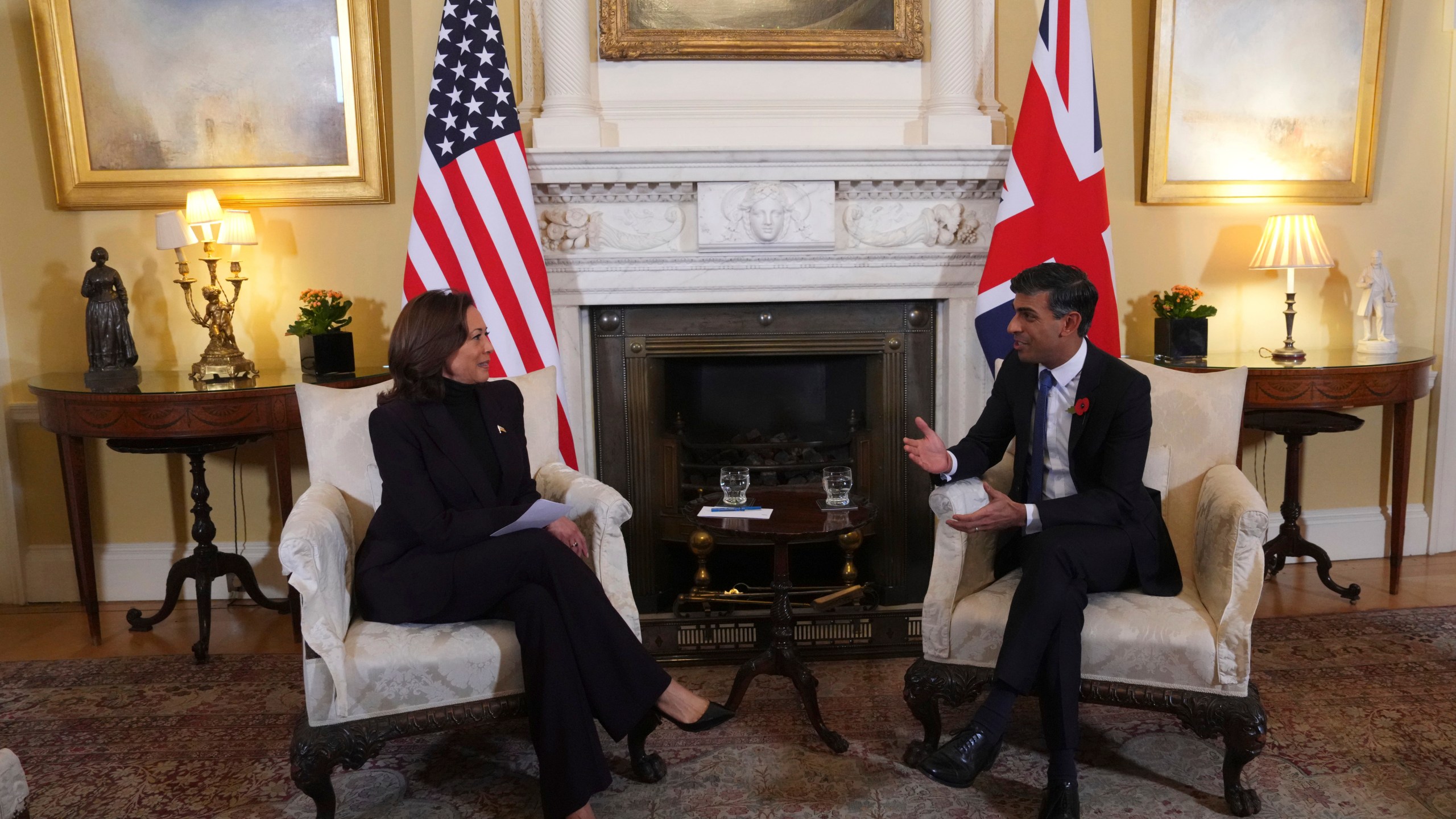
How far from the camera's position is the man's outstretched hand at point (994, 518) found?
8.76ft

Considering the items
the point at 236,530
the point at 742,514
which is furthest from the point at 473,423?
the point at 236,530

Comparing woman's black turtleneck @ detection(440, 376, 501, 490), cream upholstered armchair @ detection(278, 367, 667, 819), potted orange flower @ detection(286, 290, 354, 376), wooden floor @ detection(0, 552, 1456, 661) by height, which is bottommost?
wooden floor @ detection(0, 552, 1456, 661)

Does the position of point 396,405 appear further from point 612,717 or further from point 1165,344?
point 1165,344

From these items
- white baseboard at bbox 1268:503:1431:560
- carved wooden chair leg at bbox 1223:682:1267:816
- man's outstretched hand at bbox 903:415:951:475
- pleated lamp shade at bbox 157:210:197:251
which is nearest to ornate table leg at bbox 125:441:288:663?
pleated lamp shade at bbox 157:210:197:251

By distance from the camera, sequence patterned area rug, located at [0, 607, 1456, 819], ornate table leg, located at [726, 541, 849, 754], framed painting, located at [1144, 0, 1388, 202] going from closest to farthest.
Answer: patterned area rug, located at [0, 607, 1456, 819] → ornate table leg, located at [726, 541, 849, 754] → framed painting, located at [1144, 0, 1388, 202]

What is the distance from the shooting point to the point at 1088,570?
2596 mm

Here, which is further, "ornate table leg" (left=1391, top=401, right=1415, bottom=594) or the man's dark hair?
"ornate table leg" (left=1391, top=401, right=1415, bottom=594)

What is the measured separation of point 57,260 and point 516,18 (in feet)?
7.33

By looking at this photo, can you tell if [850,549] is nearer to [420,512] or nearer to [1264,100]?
[420,512]

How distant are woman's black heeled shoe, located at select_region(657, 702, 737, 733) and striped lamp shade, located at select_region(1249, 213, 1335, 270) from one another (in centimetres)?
312

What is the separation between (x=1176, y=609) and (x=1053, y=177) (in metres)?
1.89

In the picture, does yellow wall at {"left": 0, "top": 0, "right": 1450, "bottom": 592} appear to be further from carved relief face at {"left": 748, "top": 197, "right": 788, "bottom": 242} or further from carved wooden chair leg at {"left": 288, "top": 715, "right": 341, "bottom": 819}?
carved wooden chair leg at {"left": 288, "top": 715, "right": 341, "bottom": 819}

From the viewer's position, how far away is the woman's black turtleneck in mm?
2719

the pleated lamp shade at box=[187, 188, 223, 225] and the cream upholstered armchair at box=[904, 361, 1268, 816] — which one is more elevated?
the pleated lamp shade at box=[187, 188, 223, 225]
